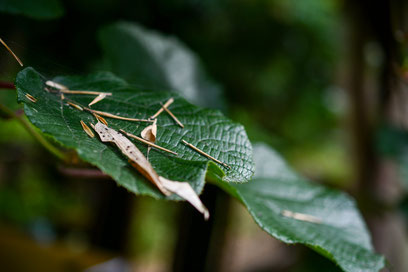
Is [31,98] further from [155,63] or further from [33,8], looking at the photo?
[155,63]

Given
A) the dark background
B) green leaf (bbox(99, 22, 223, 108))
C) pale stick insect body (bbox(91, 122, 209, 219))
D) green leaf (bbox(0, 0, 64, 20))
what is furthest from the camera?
the dark background

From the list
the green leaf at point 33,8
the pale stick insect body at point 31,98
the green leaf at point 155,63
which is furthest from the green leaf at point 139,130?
the green leaf at point 155,63

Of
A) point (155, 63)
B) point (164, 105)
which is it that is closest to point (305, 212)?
point (164, 105)

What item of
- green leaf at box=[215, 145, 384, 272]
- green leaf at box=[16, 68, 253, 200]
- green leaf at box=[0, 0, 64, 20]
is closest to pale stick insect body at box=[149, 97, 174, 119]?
green leaf at box=[16, 68, 253, 200]

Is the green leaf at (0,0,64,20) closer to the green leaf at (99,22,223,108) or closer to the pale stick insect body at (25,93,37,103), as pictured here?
the green leaf at (99,22,223,108)

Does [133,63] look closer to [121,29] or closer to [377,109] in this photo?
[121,29]

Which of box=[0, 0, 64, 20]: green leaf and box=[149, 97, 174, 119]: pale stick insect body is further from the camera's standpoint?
box=[0, 0, 64, 20]: green leaf

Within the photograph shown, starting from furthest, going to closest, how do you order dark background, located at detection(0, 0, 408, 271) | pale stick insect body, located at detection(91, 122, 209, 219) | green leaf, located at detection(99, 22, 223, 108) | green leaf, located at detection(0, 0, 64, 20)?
1. dark background, located at detection(0, 0, 408, 271)
2. green leaf, located at detection(99, 22, 223, 108)
3. green leaf, located at detection(0, 0, 64, 20)
4. pale stick insect body, located at detection(91, 122, 209, 219)
